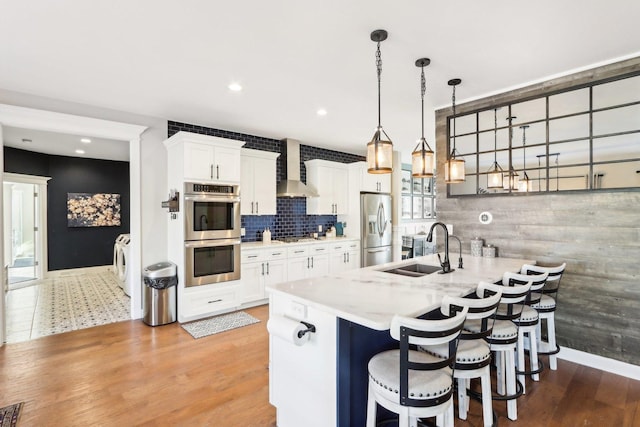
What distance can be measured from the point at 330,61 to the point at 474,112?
1887 millimetres

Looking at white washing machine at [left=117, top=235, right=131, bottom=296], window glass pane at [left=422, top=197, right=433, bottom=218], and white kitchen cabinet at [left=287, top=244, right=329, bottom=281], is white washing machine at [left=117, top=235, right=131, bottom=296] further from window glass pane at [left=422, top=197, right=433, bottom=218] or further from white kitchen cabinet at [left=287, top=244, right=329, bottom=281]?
window glass pane at [left=422, top=197, right=433, bottom=218]

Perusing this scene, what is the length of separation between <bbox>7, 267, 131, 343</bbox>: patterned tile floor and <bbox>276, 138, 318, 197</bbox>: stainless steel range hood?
2.84 meters

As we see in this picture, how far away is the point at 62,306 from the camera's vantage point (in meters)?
4.66

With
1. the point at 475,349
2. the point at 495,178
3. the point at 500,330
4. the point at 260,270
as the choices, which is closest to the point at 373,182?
the point at 260,270

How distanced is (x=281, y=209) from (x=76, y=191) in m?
4.85

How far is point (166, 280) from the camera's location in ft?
13.1

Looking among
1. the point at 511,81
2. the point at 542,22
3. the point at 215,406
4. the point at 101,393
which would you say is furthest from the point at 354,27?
the point at 101,393

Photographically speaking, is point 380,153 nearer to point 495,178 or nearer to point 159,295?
point 495,178

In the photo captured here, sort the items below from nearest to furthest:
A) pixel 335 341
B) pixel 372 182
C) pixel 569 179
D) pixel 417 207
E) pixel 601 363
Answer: pixel 335 341, pixel 601 363, pixel 569 179, pixel 372 182, pixel 417 207

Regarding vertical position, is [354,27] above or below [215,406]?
above

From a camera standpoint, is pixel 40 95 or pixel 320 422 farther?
pixel 40 95

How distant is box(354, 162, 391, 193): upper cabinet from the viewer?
6082mm

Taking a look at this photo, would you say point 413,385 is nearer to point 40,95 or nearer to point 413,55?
point 413,55

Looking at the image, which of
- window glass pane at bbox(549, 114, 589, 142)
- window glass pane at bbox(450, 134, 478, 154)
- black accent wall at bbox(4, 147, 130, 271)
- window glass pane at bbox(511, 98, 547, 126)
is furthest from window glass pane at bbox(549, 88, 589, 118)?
black accent wall at bbox(4, 147, 130, 271)
